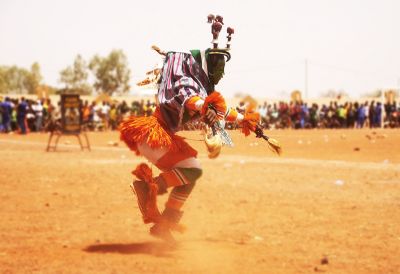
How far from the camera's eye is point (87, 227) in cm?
904

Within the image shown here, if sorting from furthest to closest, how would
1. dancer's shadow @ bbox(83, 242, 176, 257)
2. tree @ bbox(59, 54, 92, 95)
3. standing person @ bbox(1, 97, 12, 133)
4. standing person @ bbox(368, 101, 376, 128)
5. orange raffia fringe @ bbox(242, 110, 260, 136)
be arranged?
tree @ bbox(59, 54, 92, 95), standing person @ bbox(368, 101, 376, 128), standing person @ bbox(1, 97, 12, 133), dancer's shadow @ bbox(83, 242, 176, 257), orange raffia fringe @ bbox(242, 110, 260, 136)

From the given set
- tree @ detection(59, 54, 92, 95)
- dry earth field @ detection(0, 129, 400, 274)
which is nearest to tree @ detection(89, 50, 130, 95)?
tree @ detection(59, 54, 92, 95)

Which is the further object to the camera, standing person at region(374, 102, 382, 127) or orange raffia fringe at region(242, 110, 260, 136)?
standing person at region(374, 102, 382, 127)

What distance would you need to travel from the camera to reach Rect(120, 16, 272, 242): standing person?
20.6 feet

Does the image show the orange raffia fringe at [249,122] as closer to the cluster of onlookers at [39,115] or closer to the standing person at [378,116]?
the cluster of onlookers at [39,115]

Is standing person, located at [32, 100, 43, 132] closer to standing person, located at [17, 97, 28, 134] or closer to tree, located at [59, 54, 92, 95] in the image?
standing person, located at [17, 97, 28, 134]

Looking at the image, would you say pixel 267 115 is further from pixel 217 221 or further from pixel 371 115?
pixel 217 221

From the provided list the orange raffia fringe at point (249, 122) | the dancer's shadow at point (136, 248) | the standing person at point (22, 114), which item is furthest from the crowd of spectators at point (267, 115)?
the orange raffia fringe at point (249, 122)

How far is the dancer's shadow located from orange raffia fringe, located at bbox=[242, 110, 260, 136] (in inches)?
70.1

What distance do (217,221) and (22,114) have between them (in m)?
25.7

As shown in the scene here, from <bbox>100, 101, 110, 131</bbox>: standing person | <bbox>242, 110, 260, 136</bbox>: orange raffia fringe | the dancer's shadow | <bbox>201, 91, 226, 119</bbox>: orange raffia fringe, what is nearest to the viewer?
<bbox>201, 91, 226, 119</bbox>: orange raffia fringe

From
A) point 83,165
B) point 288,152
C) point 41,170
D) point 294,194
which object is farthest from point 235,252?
point 288,152

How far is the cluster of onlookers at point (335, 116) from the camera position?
4397 cm

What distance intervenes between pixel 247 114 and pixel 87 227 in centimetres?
359
